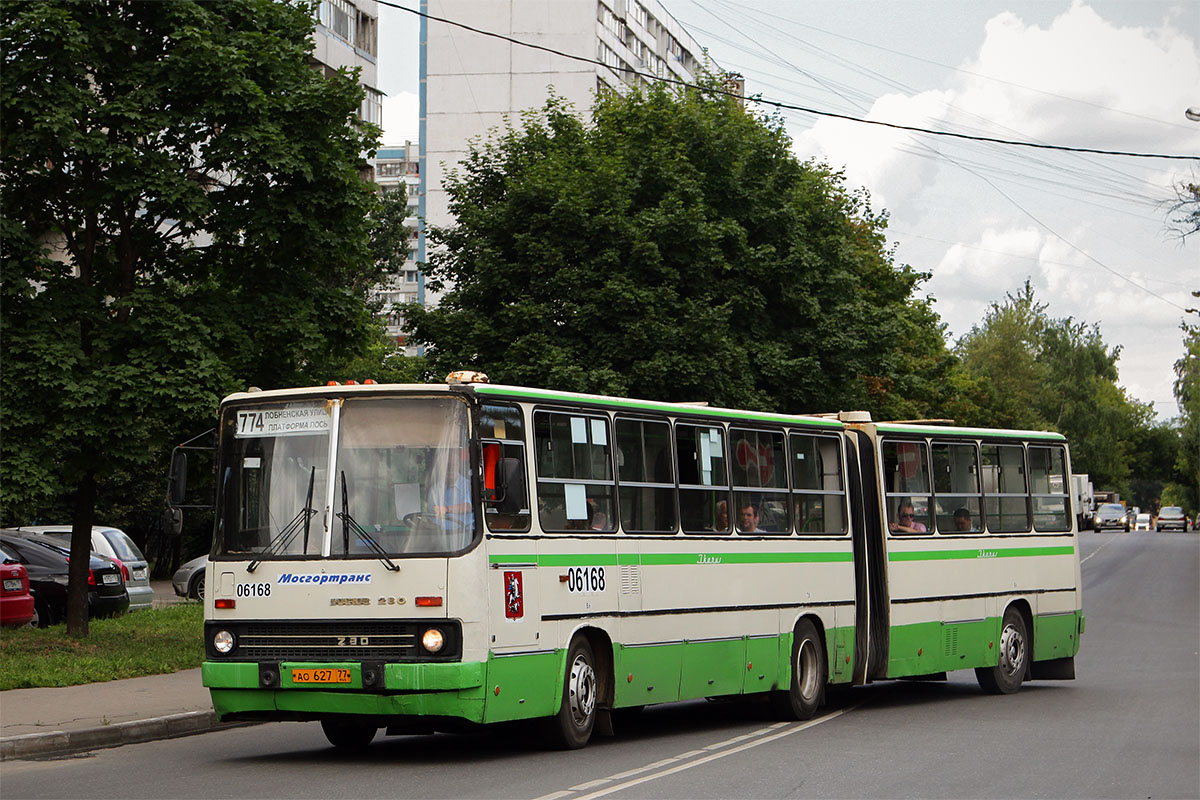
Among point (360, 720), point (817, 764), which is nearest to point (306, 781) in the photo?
point (360, 720)

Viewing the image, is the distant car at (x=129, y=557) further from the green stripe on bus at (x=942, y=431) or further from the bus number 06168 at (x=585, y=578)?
the bus number 06168 at (x=585, y=578)

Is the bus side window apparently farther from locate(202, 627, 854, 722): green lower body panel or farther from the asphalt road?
the asphalt road

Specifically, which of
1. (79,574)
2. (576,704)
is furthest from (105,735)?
(79,574)

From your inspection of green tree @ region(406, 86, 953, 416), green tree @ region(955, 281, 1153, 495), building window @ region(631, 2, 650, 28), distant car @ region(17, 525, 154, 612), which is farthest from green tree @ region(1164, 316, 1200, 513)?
distant car @ region(17, 525, 154, 612)

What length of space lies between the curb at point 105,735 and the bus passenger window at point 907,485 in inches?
309

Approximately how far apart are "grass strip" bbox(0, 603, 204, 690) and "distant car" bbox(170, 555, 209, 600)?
9.75 metres

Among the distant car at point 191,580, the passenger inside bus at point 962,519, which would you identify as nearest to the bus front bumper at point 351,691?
the passenger inside bus at point 962,519

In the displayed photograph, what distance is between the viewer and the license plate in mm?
11992

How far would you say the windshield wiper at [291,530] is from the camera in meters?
12.5

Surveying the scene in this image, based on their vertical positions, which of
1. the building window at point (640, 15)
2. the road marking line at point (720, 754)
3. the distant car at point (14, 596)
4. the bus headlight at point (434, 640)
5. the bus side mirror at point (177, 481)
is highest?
the building window at point (640, 15)

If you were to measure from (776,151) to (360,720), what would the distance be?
24.1 metres

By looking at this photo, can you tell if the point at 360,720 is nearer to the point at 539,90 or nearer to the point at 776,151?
the point at 776,151

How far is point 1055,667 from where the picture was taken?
21.2 metres

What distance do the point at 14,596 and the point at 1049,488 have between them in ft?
45.4
